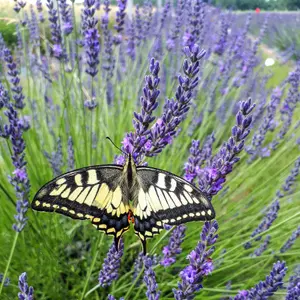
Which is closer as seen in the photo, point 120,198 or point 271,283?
point 271,283

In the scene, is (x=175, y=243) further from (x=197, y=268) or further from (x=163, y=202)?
(x=197, y=268)

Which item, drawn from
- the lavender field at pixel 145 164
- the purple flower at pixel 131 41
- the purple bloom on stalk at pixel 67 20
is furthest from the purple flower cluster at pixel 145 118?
the purple flower at pixel 131 41

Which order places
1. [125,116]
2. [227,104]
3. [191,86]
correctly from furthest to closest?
[227,104] → [125,116] → [191,86]

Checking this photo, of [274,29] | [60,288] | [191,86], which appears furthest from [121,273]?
[274,29]

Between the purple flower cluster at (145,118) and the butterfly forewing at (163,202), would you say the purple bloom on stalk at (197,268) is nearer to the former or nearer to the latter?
the butterfly forewing at (163,202)

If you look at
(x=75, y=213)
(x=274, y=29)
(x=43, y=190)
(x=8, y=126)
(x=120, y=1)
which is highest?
(x=120, y=1)

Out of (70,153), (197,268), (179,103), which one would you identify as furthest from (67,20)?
(197,268)

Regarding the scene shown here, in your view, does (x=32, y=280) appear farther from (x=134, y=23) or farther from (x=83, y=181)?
(x=134, y=23)

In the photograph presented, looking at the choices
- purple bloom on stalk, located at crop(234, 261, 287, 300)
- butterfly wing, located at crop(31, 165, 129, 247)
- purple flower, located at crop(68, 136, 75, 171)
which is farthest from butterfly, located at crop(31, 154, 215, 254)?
purple flower, located at crop(68, 136, 75, 171)
